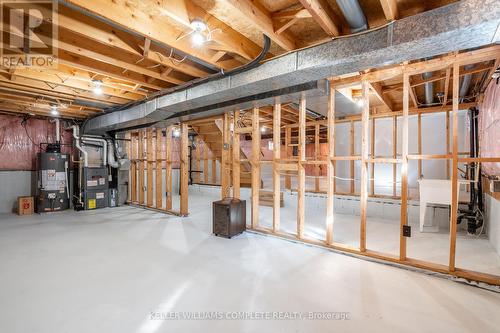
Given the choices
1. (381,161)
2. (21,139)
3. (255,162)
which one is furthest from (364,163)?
(21,139)

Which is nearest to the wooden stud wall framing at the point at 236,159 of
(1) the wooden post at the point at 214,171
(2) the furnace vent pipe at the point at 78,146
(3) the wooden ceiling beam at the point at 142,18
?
(3) the wooden ceiling beam at the point at 142,18

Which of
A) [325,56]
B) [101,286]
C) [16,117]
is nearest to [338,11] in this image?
[325,56]

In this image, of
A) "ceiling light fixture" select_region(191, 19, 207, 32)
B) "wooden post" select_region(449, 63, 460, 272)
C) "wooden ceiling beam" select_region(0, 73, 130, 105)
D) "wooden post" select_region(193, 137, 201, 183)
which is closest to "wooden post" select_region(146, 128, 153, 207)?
"wooden ceiling beam" select_region(0, 73, 130, 105)

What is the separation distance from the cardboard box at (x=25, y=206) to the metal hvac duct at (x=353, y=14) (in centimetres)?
744

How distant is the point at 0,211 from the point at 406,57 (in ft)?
28.3

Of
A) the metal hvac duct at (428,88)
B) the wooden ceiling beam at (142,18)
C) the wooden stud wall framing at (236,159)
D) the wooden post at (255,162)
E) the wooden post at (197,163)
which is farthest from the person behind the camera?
the wooden post at (197,163)

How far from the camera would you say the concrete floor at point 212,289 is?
5.93ft

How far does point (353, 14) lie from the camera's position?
6.41 ft

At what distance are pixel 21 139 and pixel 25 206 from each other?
1.78 meters

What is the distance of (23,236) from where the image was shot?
391 centimetres

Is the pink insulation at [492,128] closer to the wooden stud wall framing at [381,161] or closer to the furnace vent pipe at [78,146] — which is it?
the wooden stud wall framing at [381,161]

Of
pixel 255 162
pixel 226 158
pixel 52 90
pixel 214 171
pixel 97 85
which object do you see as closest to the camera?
pixel 97 85

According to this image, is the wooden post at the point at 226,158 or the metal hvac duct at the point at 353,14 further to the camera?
the wooden post at the point at 226,158

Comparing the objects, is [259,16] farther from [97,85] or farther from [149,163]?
[149,163]
